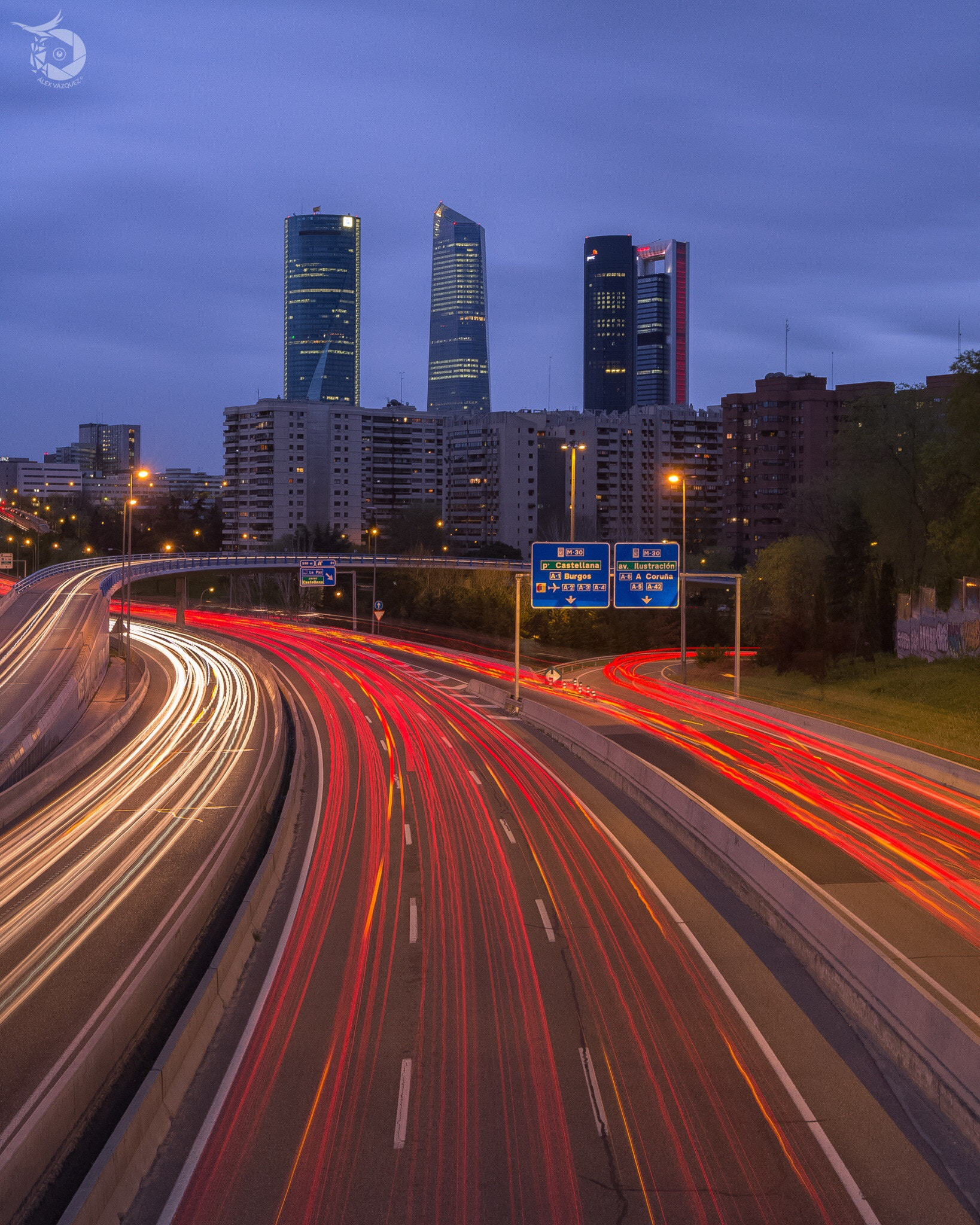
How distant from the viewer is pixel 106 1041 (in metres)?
10.8

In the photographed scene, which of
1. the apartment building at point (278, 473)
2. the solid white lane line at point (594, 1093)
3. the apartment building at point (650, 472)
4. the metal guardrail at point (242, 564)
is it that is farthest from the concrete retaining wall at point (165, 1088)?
the apartment building at point (278, 473)

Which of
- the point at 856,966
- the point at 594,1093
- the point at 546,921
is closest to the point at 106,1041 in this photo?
the point at 594,1093

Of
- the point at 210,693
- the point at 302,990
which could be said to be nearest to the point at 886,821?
the point at 302,990

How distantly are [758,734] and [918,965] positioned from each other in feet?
78.4

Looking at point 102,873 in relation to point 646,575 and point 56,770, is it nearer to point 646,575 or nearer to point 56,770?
point 56,770

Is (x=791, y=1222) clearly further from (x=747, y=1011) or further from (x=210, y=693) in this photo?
(x=210, y=693)

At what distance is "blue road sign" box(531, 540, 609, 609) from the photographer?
38.6 m

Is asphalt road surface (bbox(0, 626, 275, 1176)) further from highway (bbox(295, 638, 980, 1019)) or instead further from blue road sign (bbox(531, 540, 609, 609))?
blue road sign (bbox(531, 540, 609, 609))

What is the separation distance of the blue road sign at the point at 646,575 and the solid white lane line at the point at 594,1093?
26648mm

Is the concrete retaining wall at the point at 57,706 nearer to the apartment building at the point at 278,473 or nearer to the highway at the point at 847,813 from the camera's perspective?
the highway at the point at 847,813

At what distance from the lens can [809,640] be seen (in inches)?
2422

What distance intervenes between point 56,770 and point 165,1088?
2187 centimetres

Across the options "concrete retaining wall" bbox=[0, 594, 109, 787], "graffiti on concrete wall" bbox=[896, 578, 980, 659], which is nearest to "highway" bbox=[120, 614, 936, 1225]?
"concrete retaining wall" bbox=[0, 594, 109, 787]

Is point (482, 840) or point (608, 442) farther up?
point (608, 442)
